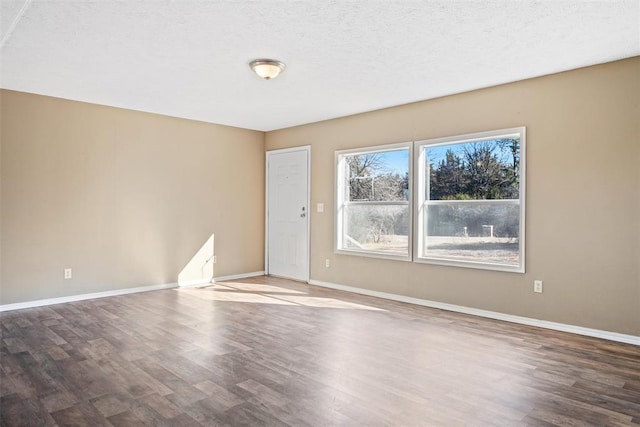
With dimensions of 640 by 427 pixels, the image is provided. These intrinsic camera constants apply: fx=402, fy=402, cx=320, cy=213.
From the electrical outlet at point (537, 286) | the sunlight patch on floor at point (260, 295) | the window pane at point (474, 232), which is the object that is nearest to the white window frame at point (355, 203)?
the window pane at point (474, 232)

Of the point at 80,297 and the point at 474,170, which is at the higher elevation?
the point at 474,170

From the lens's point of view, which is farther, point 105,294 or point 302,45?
point 105,294

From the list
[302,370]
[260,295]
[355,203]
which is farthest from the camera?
[355,203]

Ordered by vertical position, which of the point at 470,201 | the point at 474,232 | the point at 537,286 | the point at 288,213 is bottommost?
the point at 537,286

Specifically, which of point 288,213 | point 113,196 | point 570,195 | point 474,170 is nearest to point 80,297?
point 113,196

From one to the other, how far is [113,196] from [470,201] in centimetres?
442

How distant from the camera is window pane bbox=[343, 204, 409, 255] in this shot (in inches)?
201

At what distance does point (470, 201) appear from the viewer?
448 cm

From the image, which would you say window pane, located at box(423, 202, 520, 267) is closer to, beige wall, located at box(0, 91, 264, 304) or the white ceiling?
the white ceiling

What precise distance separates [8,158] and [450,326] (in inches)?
198

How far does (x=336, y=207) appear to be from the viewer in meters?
5.83

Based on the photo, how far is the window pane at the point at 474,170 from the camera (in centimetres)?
420

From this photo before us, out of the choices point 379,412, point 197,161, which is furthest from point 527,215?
point 197,161

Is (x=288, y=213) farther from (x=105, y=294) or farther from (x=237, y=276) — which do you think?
(x=105, y=294)
